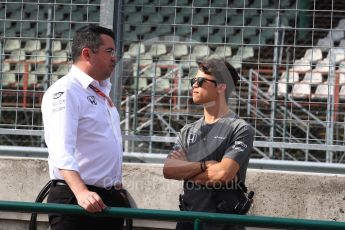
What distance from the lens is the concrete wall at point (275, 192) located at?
19.5ft

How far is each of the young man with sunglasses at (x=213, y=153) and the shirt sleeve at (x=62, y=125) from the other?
76cm

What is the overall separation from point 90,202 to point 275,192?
2248 millimetres

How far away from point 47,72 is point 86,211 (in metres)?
2.78

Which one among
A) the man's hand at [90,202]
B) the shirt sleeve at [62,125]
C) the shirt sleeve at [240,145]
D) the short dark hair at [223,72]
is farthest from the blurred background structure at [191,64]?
the man's hand at [90,202]

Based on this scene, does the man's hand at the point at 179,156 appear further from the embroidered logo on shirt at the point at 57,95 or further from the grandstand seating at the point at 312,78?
the grandstand seating at the point at 312,78

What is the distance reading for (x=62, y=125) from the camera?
431 cm

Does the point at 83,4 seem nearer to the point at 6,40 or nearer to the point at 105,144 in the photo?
the point at 6,40

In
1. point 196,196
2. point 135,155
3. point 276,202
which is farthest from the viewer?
point 135,155

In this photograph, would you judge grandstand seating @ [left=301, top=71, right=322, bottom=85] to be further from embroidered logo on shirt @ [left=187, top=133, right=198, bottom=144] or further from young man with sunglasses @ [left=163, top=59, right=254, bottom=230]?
embroidered logo on shirt @ [left=187, top=133, right=198, bottom=144]

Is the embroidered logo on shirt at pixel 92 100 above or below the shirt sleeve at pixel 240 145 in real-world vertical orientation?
above

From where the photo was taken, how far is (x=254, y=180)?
6000mm

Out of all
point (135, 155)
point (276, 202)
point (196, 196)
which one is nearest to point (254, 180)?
point (276, 202)

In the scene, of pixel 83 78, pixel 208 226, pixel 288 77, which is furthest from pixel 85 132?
pixel 288 77

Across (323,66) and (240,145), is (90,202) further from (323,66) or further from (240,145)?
(323,66)
